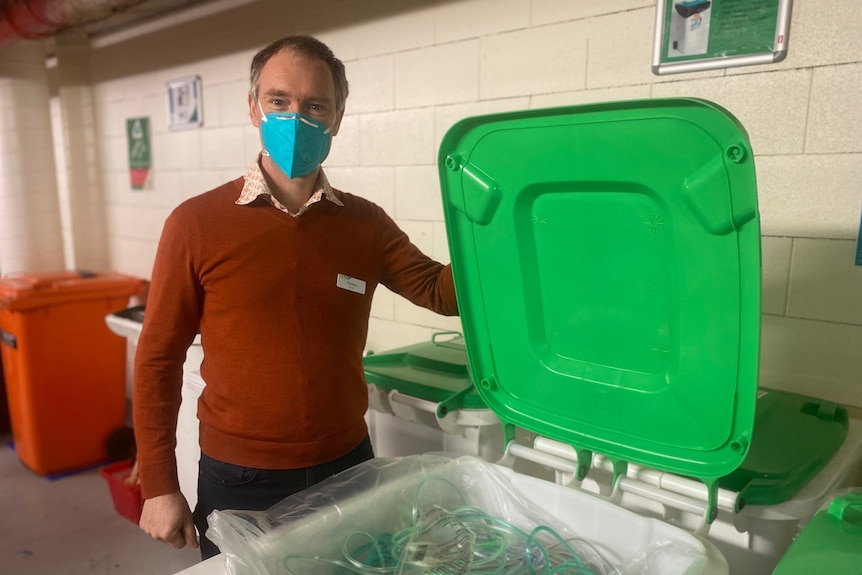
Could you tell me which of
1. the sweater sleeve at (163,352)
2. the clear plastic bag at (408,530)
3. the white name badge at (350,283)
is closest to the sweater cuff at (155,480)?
the sweater sleeve at (163,352)

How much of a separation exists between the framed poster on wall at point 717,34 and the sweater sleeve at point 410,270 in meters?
0.69

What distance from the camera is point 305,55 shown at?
1.09 metres

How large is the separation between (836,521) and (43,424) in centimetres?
292

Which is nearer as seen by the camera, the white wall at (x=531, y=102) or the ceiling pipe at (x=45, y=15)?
the white wall at (x=531, y=102)

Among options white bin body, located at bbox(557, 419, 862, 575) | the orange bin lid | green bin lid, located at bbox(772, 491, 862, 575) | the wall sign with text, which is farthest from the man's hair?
the wall sign with text

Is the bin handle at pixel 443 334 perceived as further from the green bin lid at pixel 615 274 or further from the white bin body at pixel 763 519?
the white bin body at pixel 763 519

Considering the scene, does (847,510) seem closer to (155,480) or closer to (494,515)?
(494,515)

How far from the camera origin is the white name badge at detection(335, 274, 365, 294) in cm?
114

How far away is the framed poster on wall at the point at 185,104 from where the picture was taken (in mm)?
2633

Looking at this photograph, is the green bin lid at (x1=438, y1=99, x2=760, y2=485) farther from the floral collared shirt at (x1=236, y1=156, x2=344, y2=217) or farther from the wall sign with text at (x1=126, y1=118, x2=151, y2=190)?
the wall sign with text at (x1=126, y1=118, x2=151, y2=190)

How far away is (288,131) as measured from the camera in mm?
1092

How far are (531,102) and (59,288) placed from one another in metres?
2.17

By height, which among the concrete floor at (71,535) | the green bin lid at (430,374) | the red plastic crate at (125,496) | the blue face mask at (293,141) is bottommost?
the concrete floor at (71,535)

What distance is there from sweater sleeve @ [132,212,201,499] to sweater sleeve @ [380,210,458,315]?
377mm
